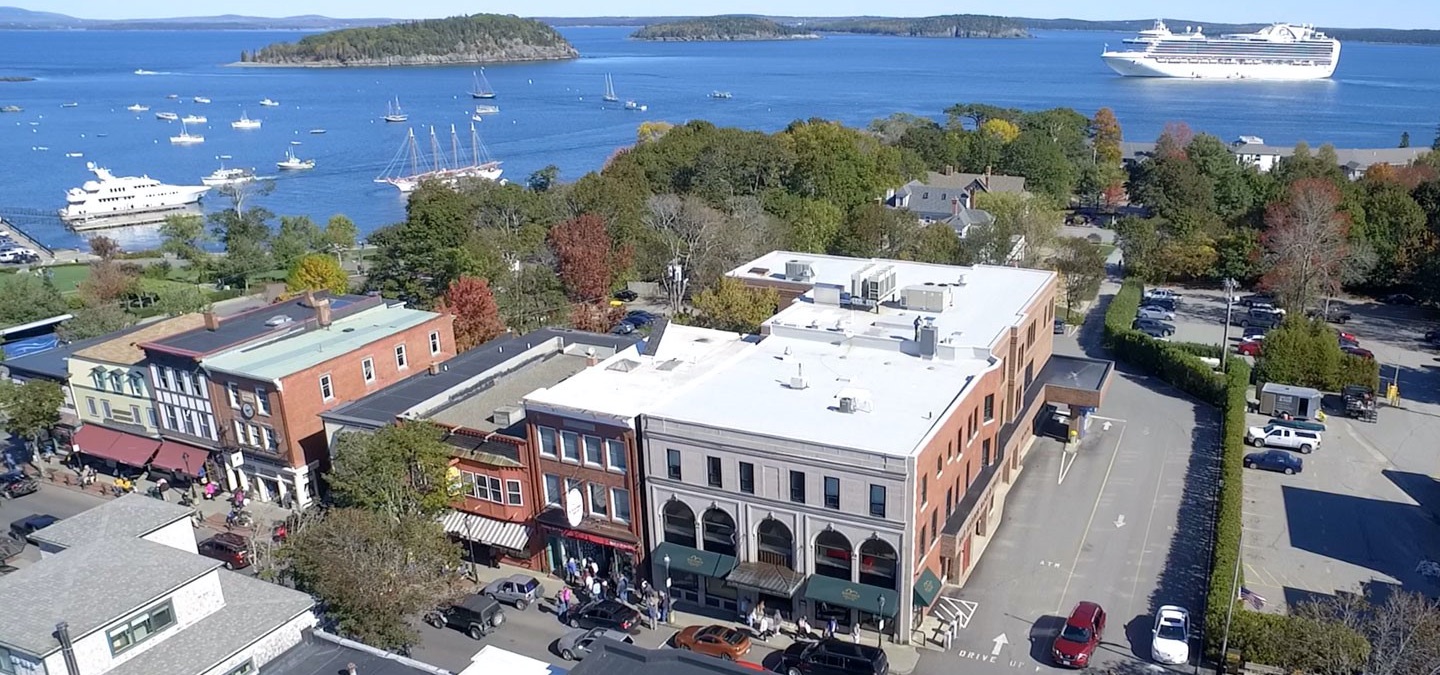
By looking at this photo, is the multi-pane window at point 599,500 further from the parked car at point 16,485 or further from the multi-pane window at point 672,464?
the parked car at point 16,485

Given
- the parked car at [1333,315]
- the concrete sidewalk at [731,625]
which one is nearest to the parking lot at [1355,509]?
the parked car at [1333,315]

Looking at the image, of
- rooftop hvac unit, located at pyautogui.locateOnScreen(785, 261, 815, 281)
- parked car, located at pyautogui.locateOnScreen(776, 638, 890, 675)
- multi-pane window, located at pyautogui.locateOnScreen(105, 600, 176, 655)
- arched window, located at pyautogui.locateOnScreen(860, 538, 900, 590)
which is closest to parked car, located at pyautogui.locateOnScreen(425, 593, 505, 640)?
parked car, located at pyautogui.locateOnScreen(776, 638, 890, 675)

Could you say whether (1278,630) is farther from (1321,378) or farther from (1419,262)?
(1419,262)

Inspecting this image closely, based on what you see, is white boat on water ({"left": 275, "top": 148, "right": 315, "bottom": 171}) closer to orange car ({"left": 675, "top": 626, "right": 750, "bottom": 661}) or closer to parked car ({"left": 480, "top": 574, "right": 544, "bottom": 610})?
parked car ({"left": 480, "top": 574, "right": 544, "bottom": 610})

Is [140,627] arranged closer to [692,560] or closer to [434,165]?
[692,560]

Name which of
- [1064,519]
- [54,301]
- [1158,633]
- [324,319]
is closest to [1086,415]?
[1064,519]

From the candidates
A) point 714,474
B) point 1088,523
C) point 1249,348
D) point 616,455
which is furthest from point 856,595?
point 1249,348
